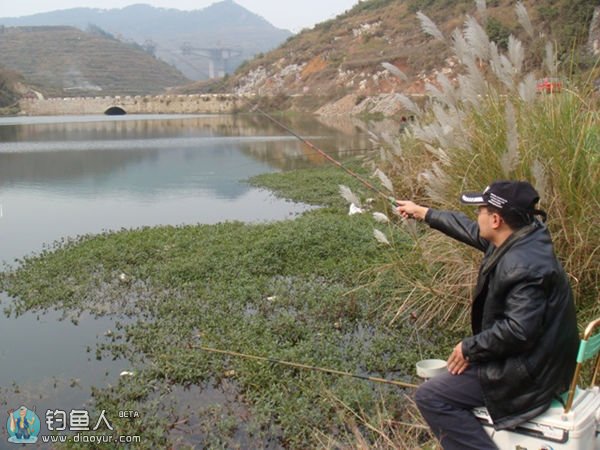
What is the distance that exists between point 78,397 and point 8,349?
134 centimetres

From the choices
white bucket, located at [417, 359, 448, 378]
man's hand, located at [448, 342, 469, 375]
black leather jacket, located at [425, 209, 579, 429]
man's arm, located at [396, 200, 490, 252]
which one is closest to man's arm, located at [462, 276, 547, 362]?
black leather jacket, located at [425, 209, 579, 429]

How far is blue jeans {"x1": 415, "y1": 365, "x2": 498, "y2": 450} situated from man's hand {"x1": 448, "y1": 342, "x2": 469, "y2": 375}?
3 cm

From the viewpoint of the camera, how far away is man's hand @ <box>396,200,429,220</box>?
370cm

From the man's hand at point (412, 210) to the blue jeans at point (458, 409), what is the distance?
97cm

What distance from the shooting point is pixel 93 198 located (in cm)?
1390

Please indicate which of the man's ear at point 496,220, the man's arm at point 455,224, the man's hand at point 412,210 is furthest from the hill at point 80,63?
the man's ear at point 496,220

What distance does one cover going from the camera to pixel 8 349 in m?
5.69

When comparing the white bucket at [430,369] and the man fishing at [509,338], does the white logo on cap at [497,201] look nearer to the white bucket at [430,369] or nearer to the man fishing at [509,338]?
the man fishing at [509,338]

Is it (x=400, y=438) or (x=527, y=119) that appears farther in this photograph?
(x=527, y=119)

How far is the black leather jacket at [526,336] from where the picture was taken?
277 centimetres

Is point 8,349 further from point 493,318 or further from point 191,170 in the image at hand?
point 191,170

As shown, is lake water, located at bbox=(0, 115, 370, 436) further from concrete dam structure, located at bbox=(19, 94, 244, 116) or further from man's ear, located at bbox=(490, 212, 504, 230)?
concrete dam structure, located at bbox=(19, 94, 244, 116)

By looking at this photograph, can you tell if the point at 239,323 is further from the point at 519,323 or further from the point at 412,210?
the point at 519,323

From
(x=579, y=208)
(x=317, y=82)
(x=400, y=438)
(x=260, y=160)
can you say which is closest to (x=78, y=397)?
(x=400, y=438)
